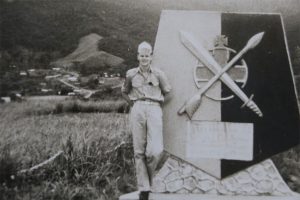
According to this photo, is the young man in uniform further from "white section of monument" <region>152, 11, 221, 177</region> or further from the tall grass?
the tall grass

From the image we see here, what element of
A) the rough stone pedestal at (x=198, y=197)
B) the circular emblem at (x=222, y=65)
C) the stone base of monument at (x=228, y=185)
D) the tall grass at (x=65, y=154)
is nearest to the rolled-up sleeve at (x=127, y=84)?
the circular emblem at (x=222, y=65)

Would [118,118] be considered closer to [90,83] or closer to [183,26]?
[90,83]

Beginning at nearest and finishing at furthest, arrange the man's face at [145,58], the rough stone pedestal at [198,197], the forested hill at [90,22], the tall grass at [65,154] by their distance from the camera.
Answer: the man's face at [145,58]
the rough stone pedestal at [198,197]
the tall grass at [65,154]
the forested hill at [90,22]

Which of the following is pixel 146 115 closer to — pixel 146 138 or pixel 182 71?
pixel 146 138

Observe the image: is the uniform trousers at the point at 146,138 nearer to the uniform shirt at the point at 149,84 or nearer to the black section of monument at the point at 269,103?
the uniform shirt at the point at 149,84

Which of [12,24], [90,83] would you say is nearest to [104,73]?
[90,83]

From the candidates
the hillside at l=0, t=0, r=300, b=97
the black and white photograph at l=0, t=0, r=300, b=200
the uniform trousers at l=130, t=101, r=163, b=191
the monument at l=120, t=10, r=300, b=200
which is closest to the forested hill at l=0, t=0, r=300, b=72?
the hillside at l=0, t=0, r=300, b=97
